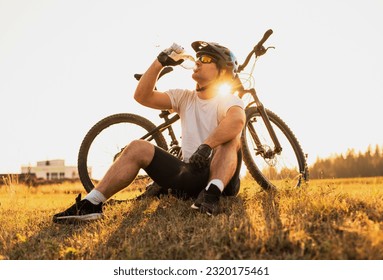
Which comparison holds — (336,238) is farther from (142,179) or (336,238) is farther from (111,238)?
(142,179)

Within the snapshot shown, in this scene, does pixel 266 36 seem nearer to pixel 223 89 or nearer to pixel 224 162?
pixel 223 89

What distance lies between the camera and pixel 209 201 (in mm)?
4062

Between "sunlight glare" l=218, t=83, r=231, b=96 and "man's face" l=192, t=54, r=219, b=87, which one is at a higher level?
"man's face" l=192, t=54, r=219, b=87

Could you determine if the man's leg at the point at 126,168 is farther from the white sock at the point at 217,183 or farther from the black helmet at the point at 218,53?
the black helmet at the point at 218,53

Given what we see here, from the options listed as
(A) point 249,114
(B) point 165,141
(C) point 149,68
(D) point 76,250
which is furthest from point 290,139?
(D) point 76,250

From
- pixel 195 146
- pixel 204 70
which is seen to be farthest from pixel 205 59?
pixel 195 146

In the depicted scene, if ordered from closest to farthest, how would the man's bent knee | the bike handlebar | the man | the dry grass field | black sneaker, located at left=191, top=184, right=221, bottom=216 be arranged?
the dry grass field < black sneaker, located at left=191, top=184, right=221, bottom=216 < the man < the man's bent knee < the bike handlebar

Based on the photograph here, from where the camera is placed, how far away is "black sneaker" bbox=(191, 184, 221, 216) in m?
4.02

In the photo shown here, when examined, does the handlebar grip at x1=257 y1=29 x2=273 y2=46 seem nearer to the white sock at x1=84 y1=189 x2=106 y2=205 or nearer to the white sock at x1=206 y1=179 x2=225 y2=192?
the white sock at x1=206 y1=179 x2=225 y2=192

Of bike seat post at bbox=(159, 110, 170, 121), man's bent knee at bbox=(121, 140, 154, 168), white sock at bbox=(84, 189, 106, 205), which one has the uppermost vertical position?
bike seat post at bbox=(159, 110, 170, 121)

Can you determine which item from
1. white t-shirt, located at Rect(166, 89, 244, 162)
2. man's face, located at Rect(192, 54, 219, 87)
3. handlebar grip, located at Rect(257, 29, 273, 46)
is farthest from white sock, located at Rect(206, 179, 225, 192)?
handlebar grip, located at Rect(257, 29, 273, 46)

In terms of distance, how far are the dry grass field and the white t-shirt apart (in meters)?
0.59

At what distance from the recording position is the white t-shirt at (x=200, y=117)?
449 cm
